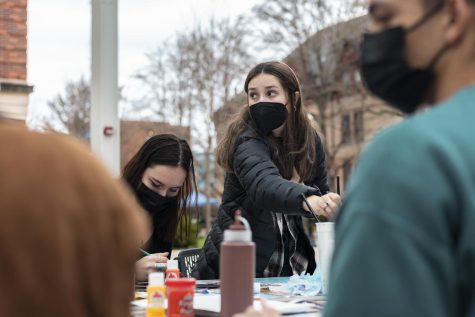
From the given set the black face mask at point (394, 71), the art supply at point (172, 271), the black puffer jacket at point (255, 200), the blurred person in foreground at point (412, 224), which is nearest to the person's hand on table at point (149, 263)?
the art supply at point (172, 271)

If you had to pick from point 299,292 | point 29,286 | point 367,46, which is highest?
point 367,46

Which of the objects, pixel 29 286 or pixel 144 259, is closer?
pixel 29 286

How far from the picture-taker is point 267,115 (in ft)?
10.8

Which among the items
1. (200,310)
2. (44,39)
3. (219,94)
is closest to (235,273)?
(200,310)

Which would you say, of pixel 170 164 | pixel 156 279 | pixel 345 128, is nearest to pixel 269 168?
pixel 170 164

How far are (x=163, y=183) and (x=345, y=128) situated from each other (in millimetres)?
19230

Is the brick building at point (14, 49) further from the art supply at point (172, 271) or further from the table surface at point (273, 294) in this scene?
the art supply at point (172, 271)

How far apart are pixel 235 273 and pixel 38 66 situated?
7.11 meters

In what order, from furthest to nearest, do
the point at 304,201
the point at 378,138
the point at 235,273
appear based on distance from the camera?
the point at 304,201, the point at 235,273, the point at 378,138

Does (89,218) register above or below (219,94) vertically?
below

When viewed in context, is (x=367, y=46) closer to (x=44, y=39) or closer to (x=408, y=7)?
(x=408, y=7)

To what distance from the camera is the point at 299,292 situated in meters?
2.46

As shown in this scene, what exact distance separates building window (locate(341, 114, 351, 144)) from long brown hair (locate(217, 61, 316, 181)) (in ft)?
60.6

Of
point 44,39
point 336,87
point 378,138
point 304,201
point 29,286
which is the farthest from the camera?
point 336,87
